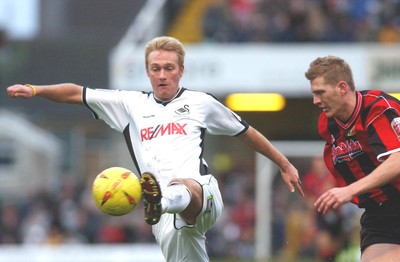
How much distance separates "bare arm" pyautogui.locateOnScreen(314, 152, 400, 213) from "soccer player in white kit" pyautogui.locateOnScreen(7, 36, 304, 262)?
1246 millimetres

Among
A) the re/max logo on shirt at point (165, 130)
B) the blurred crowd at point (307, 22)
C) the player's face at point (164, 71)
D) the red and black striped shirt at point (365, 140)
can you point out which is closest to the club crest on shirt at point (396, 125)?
the red and black striped shirt at point (365, 140)

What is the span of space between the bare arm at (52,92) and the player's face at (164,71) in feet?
1.94

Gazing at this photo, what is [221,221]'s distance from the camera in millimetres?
18750

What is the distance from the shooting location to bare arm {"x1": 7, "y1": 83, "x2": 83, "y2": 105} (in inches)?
322

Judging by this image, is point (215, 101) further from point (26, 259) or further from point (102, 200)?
point (26, 259)

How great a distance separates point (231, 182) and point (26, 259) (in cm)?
561

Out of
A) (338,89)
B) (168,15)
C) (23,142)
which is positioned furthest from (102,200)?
(23,142)

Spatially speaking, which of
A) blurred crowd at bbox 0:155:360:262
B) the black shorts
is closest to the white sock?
the black shorts

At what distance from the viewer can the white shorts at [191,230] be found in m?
8.38

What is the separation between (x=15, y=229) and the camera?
63.3 feet

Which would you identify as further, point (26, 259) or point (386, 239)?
point (26, 259)

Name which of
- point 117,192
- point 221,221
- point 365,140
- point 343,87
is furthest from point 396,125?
point 221,221

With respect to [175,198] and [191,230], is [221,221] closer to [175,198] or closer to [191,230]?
[191,230]

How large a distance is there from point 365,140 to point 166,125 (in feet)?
5.14
